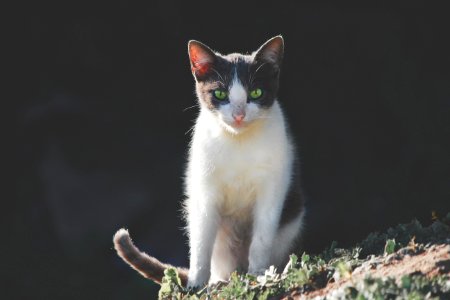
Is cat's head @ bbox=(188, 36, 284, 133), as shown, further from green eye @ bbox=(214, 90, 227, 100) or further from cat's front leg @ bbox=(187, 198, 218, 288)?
cat's front leg @ bbox=(187, 198, 218, 288)

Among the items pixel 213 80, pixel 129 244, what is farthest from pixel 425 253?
pixel 129 244

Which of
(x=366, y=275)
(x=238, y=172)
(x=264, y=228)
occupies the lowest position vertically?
(x=366, y=275)

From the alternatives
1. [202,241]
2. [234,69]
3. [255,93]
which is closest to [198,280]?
[202,241]

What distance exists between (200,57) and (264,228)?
3.87 feet

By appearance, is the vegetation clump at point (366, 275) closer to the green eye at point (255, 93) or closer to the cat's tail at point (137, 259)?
the cat's tail at point (137, 259)

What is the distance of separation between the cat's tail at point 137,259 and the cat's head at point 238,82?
111 cm

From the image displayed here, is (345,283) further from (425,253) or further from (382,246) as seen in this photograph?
(382,246)

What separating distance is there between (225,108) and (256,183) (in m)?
0.55

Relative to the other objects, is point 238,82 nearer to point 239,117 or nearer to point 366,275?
point 239,117

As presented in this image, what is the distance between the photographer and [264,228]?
470 cm

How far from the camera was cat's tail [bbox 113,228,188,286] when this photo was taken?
16.5 feet

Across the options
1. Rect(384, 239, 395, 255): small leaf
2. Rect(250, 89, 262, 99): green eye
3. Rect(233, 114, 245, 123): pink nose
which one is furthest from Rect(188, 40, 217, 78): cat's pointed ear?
Rect(384, 239, 395, 255): small leaf

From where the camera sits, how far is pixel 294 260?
4.09 meters

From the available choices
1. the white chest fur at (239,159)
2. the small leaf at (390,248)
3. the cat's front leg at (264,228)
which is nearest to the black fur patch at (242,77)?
the white chest fur at (239,159)
